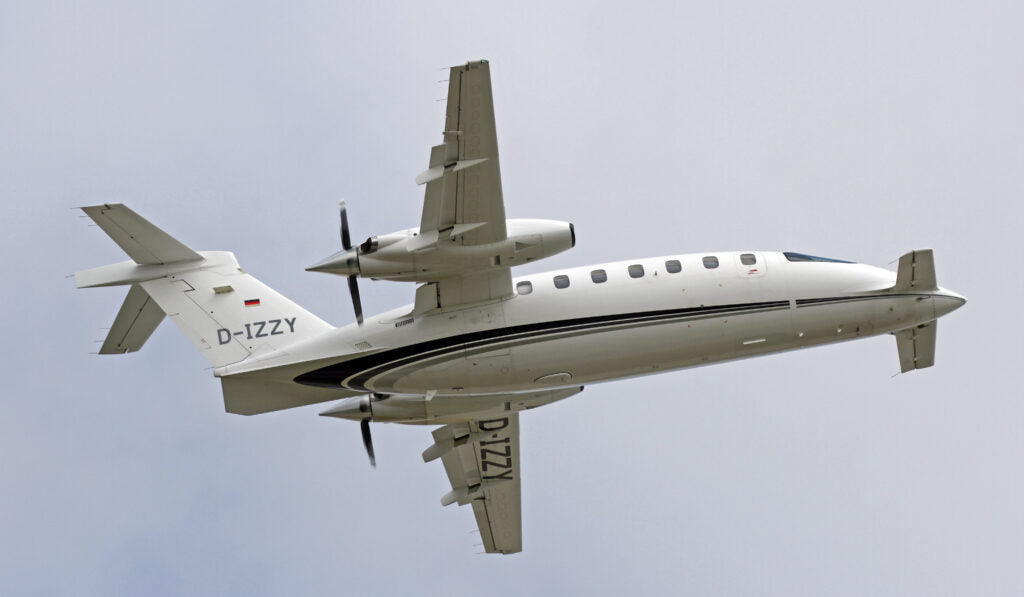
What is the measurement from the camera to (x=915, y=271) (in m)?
33.5

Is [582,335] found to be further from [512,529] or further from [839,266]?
[512,529]

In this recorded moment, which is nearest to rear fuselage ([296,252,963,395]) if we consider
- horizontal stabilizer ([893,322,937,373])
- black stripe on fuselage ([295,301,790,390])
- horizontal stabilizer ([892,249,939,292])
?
black stripe on fuselage ([295,301,790,390])

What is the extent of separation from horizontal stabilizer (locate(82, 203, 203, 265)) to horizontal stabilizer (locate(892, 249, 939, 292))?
20.8 m

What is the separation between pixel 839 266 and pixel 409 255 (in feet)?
42.1

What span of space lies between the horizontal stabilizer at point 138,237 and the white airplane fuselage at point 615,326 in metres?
5.49

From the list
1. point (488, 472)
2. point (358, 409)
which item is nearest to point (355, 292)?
point (358, 409)

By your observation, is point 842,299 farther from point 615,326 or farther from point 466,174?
point 466,174

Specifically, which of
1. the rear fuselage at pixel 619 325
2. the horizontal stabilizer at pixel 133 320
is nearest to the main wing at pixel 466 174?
the rear fuselage at pixel 619 325

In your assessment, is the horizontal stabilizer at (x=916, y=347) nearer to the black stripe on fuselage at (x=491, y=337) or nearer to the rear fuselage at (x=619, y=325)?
the rear fuselage at (x=619, y=325)

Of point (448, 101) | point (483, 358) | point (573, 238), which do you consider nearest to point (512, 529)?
point (483, 358)

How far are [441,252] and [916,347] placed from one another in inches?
582

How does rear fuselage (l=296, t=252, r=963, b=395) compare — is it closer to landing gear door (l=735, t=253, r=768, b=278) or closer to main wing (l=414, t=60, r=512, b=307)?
landing gear door (l=735, t=253, r=768, b=278)

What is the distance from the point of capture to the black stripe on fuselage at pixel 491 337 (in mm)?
32312

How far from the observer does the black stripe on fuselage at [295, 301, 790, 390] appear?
32.3 m
